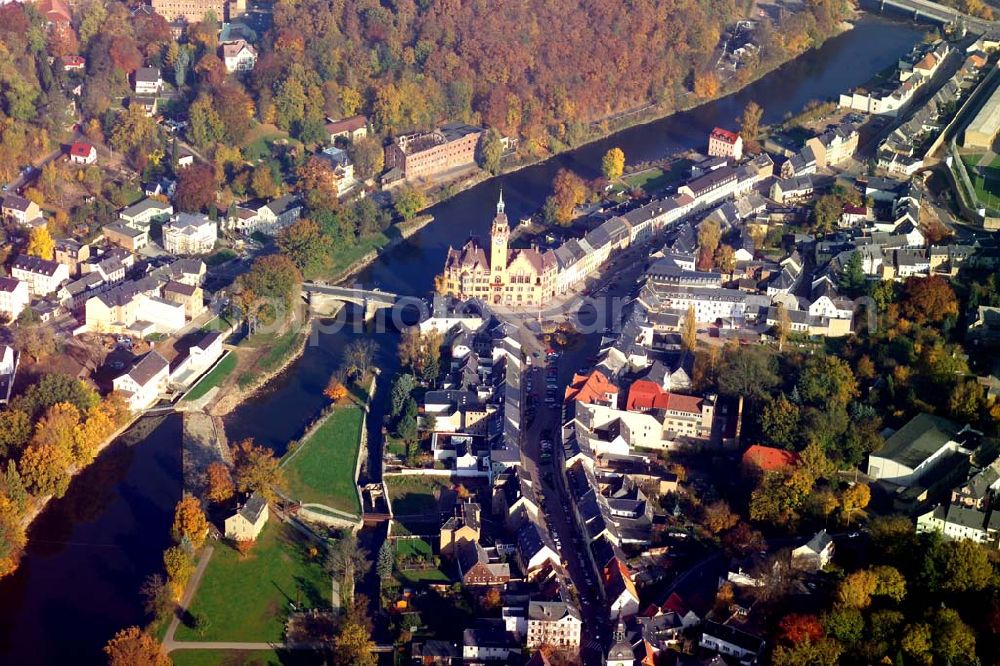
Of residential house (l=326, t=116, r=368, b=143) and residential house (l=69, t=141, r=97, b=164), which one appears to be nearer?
residential house (l=69, t=141, r=97, b=164)

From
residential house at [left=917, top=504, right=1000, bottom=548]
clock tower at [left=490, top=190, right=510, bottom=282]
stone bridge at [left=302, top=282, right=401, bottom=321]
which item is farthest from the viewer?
stone bridge at [left=302, top=282, right=401, bottom=321]

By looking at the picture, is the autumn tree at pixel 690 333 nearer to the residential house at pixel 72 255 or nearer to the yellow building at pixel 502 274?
the yellow building at pixel 502 274

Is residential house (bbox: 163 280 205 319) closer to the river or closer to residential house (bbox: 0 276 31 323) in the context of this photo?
the river

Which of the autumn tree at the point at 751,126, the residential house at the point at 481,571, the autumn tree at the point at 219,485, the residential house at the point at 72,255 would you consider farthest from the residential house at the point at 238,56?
the residential house at the point at 481,571

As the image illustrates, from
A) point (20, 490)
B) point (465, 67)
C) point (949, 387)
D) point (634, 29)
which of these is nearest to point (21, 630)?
point (20, 490)

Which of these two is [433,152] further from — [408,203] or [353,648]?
[353,648]

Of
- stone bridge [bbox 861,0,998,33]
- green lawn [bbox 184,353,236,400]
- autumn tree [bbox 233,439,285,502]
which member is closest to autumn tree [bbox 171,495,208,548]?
autumn tree [bbox 233,439,285,502]
